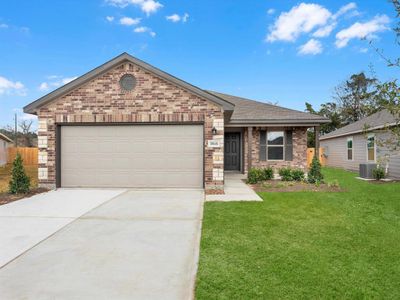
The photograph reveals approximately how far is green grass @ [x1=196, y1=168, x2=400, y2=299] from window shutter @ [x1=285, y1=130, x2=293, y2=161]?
788 centimetres

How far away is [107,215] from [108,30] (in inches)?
488

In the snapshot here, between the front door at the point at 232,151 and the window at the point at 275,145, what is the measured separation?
1.86 meters

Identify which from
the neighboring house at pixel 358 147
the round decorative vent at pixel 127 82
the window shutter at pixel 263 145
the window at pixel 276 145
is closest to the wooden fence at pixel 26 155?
the round decorative vent at pixel 127 82

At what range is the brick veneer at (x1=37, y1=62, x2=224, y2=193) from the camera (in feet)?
32.9

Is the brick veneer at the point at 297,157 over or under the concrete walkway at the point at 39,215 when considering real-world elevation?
over

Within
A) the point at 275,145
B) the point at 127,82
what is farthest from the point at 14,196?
the point at 275,145

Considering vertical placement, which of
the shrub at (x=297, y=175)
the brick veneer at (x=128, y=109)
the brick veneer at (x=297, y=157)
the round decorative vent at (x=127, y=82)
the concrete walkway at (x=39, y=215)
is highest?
the round decorative vent at (x=127, y=82)

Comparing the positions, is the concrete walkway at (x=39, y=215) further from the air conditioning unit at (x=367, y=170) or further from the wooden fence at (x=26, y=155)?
the wooden fence at (x=26, y=155)

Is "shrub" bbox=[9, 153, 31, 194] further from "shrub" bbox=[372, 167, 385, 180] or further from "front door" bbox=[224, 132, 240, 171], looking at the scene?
"shrub" bbox=[372, 167, 385, 180]

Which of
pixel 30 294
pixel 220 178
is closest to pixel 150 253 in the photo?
pixel 30 294

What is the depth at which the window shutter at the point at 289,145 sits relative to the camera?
51.5 feet

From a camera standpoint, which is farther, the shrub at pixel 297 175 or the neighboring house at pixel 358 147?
the neighboring house at pixel 358 147

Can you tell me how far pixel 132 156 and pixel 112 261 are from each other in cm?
662

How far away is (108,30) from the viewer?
15.7 metres
